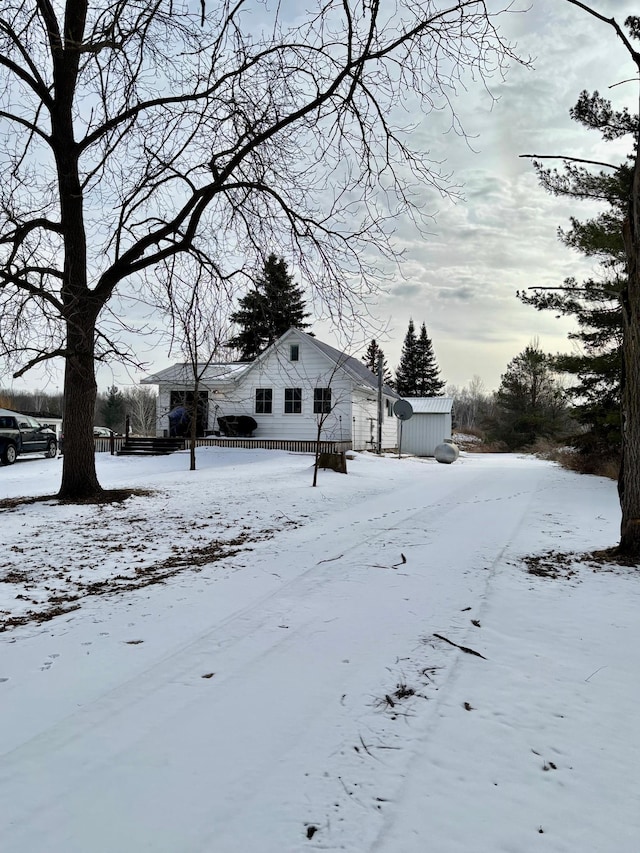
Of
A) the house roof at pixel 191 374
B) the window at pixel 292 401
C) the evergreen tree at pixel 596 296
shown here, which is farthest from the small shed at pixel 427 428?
the evergreen tree at pixel 596 296

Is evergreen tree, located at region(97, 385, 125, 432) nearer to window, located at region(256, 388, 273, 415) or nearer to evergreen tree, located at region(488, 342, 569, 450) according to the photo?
window, located at region(256, 388, 273, 415)

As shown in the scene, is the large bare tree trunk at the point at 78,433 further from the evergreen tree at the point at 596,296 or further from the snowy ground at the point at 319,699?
the evergreen tree at the point at 596,296

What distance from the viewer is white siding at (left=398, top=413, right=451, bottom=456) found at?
107ft

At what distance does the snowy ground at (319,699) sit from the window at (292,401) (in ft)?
60.7

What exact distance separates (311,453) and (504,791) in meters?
20.0

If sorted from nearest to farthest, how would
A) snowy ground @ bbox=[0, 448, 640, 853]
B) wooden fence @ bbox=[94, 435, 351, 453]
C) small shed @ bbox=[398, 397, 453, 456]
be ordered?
snowy ground @ bbox=[0, 448, 640, 853] → wooden fence @ bbox=[94, 435, 351, 453] → small shed @ bbox=[398, 397, 453, 456]

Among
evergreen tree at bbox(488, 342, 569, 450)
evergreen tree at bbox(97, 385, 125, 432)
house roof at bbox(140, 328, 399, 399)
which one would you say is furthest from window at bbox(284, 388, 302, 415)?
evergreen tree at bbox(97, 385, 125, 432)

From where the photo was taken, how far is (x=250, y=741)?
240 centimetres

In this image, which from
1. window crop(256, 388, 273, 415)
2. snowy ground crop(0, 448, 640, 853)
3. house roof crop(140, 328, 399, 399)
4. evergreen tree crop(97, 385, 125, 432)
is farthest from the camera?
evergreen tree crop(97, 385, 125, 432)

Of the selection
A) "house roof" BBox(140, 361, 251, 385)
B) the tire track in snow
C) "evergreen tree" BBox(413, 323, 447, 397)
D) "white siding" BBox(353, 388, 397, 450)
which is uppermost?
"evergreen tree" BBox(413, 323, 447, 397)

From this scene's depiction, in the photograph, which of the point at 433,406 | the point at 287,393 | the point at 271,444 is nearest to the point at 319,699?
the point at 271,444

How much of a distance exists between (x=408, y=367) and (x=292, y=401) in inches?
1346

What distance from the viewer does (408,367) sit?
5703 centimetres

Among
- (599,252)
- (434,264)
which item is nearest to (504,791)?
(434,264)
